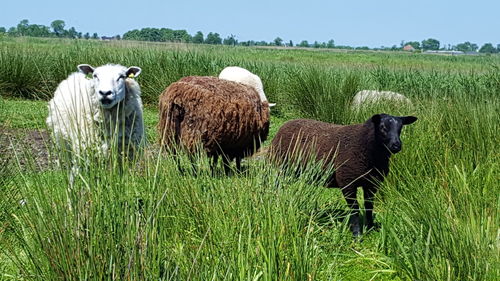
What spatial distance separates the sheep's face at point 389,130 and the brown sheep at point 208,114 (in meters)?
2.25

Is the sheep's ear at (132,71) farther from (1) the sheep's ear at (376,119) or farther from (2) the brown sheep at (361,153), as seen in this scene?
(1) the sheep's ear at (376,119)

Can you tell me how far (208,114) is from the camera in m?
6.78

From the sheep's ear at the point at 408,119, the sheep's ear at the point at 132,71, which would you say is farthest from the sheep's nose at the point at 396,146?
the sheep's ear at the point at 132,71

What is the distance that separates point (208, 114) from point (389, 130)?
8.38ft

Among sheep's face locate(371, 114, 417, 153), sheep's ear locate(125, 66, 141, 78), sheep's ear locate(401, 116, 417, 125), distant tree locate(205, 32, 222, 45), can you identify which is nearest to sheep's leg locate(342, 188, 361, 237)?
sheep's face locate(371, 114, 417, 153)

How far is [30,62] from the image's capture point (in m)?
13.8

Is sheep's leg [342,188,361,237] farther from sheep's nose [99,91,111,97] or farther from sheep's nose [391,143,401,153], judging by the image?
sheep's nose [99,91,111,97]

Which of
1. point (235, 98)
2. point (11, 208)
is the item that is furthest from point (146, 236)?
point (235, 98)

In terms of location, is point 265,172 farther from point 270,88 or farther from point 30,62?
point 30,62

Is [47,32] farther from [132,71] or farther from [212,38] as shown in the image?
[132,71]

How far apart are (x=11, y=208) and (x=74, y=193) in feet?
4.02

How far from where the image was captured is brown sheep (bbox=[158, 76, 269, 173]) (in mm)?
6809

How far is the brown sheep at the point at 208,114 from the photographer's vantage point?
681 centimetres

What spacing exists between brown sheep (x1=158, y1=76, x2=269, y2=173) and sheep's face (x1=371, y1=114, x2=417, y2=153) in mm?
2253
